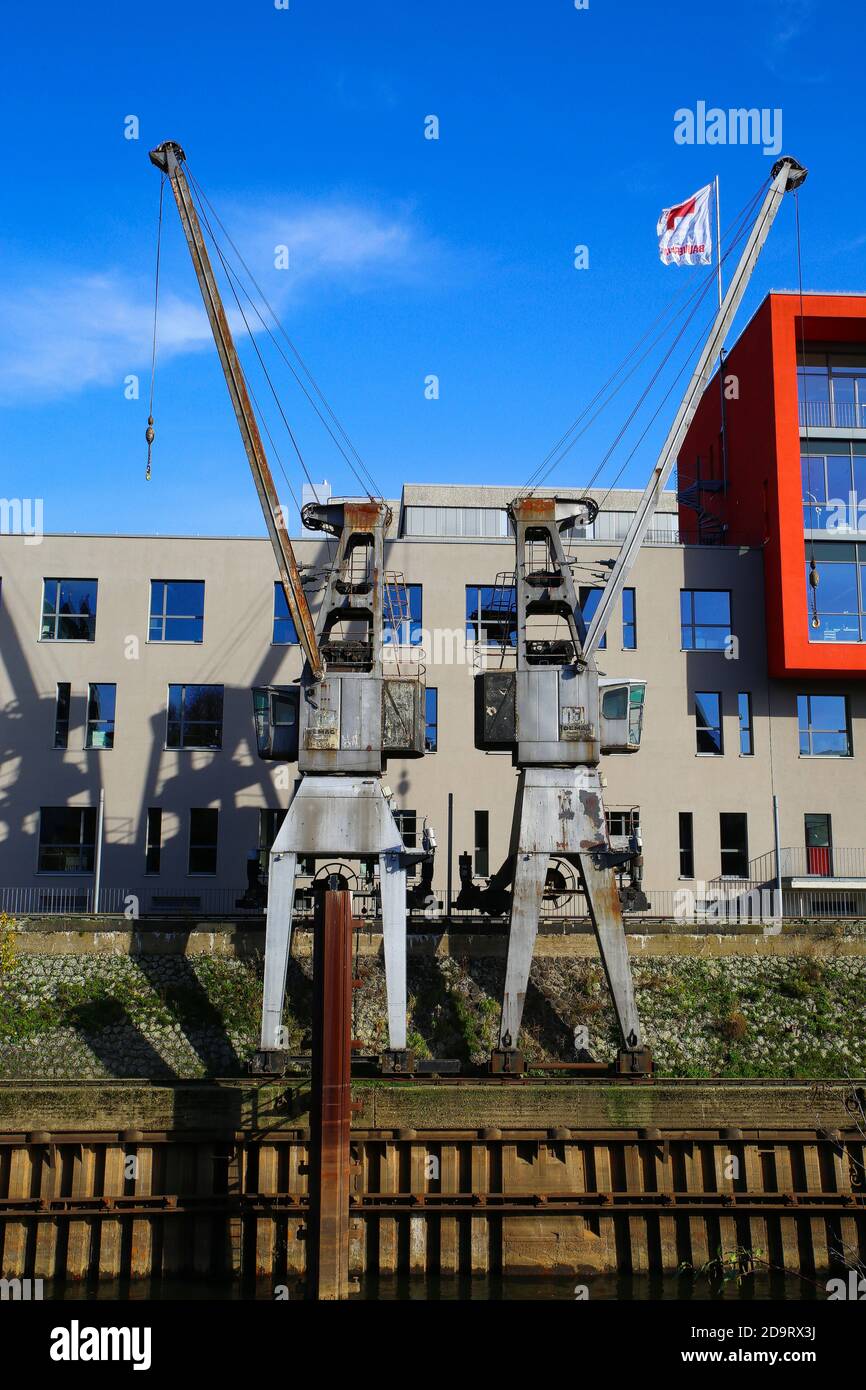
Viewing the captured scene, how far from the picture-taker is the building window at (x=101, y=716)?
1670 inches

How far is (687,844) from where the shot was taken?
42188 millimetres

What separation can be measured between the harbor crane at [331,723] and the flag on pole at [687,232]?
40.4 feet

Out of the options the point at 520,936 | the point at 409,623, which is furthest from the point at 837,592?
the point at 520,936

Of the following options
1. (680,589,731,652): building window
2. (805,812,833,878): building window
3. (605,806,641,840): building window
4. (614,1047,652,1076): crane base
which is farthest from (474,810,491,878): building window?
(614,1047,652,1076): crane base

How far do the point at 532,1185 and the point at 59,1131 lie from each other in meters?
9.34

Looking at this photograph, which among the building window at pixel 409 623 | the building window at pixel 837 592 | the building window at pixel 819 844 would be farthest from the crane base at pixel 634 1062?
the building window at pixel 837 592

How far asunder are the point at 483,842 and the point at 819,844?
36.8ft

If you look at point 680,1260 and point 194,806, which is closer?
point 680,1260

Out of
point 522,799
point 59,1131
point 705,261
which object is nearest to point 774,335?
point 705,261

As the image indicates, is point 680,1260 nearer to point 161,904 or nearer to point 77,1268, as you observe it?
point 77,1268

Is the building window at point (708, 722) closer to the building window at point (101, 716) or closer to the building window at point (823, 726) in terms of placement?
the building window at point (823, 726)
